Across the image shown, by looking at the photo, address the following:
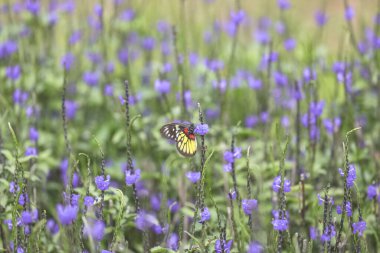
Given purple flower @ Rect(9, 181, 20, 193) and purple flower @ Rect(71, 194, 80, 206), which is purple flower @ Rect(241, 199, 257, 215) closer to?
purple flower @ Rect(71, 194, 80, 206)

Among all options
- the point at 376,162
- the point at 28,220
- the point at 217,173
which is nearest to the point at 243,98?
the point at 217,173

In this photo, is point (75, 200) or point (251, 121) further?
point (251, 121)

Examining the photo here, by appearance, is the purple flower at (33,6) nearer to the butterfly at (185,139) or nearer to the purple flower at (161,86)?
the purple flower at (161,86)

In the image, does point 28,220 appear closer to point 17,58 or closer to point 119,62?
point 17,58

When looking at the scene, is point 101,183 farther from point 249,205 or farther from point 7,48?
point 7,48

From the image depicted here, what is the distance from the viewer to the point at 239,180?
2873 mm

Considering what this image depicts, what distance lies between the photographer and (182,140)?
6.88 feet

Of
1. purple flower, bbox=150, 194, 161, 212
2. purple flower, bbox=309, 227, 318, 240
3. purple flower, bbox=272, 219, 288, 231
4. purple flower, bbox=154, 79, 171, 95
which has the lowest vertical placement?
purple flower, bbox=272, 219, 288, 231

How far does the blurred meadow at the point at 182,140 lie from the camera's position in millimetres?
2100

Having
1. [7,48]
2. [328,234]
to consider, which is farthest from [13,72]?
[328,234]

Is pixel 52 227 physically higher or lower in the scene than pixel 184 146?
lower

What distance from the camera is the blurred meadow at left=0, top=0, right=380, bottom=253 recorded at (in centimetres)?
210

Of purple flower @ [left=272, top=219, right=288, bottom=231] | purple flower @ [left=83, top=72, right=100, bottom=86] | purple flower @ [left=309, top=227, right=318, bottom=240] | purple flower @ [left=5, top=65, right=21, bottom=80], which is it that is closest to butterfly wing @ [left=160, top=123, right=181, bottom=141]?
purple flower @ [left=272, top=219, right=288, bottom=231]

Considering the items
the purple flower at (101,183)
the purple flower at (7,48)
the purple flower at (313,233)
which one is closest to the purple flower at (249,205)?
the purple flower at (313,233)
